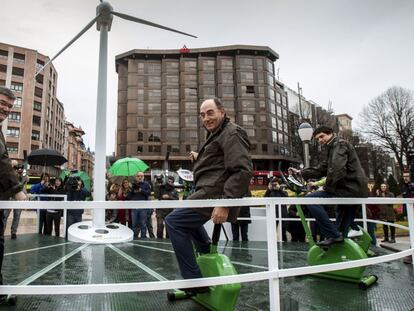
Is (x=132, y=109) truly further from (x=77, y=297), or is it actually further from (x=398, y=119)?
(x=77, y=297)

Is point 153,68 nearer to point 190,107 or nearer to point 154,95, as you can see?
point 154,95

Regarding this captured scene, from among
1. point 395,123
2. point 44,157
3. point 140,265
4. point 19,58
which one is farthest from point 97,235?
point 19,58

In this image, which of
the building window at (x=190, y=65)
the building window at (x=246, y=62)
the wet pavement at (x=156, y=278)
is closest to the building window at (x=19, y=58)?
the building window at (x=190, y=65)

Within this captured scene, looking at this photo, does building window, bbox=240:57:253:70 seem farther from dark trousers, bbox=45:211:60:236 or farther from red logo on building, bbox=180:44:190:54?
dark trousers, bbox=45:211:60:236

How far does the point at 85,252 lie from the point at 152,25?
6.92 m

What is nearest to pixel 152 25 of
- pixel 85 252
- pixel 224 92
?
pixel 85 252

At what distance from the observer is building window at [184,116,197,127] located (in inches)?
2408

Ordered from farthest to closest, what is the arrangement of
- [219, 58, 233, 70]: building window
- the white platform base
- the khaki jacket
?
[219, 58, 233, 70]: building window < the white platform base < the khaki jacket

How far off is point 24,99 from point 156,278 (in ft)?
228

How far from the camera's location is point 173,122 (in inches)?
2432

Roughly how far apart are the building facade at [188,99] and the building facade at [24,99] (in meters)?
17.0

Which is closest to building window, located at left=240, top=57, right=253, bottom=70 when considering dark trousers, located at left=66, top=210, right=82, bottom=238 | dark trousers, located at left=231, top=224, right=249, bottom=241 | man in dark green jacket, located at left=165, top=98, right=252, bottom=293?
dark trousers, located at left=66, top=210, right=82, bottom=238

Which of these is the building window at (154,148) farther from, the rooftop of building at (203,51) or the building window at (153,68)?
the rooftop of building at (203,51)

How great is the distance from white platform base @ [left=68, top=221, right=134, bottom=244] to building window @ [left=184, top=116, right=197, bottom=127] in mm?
53028
